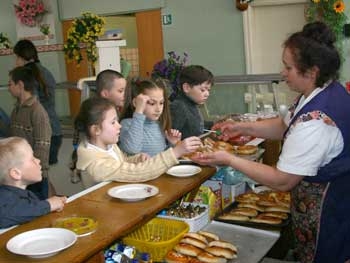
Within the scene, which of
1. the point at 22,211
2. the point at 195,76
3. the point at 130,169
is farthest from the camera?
the point at 195,76

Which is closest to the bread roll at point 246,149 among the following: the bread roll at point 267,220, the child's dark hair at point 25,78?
the bread roll at point 267,220

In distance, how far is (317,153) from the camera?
1.94m

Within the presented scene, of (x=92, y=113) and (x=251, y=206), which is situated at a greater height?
(x=92, y=113)

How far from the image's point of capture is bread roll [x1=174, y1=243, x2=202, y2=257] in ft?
6.64

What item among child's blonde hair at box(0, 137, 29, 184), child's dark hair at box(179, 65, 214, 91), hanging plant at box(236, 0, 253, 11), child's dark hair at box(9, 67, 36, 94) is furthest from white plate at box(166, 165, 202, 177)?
hanging plant at box(236, 0, 253, 11)

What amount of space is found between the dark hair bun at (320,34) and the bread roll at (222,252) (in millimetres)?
951

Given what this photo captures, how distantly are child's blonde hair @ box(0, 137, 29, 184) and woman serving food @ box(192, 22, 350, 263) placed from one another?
903mm

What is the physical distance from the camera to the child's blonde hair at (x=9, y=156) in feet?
6.31

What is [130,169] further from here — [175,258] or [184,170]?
[175,258]

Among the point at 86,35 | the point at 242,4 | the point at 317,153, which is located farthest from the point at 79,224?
the point at 242,4

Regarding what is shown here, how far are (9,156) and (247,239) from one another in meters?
1.13

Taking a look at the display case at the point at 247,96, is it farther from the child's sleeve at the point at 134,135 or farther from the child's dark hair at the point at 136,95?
the child's sleeve at the point at 134,135

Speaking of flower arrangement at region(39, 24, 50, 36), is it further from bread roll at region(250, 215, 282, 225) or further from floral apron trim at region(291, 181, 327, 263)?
floral apron trim at region(291, 181, 327, 263)

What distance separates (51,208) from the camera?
6.20 feet
